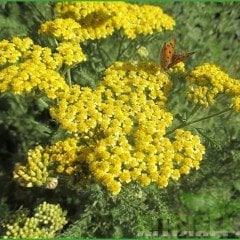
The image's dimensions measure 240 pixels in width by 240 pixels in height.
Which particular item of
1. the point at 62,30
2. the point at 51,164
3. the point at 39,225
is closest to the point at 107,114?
the point at 51,164

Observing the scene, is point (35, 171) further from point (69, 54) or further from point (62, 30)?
point (62, 30)

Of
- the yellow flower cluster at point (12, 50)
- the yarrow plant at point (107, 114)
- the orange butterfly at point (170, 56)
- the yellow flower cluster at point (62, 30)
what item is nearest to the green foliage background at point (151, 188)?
the yarrow plant at point (107, 114)

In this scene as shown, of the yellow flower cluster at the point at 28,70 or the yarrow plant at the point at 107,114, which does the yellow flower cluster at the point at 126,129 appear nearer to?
the yarrow plant at the point at 107,114

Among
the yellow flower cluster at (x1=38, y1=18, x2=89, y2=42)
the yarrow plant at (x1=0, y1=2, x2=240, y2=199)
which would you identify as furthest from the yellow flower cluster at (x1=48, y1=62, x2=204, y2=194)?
the yellow flower cluster at (x1=38, y1=18, x2=89, y2=42)

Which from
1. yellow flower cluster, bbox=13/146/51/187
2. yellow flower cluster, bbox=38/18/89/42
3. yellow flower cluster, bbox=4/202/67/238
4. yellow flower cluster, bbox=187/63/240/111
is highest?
yellow flower cluster, bbox=38/18/89/42

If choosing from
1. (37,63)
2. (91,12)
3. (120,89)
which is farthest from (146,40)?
(37,63)

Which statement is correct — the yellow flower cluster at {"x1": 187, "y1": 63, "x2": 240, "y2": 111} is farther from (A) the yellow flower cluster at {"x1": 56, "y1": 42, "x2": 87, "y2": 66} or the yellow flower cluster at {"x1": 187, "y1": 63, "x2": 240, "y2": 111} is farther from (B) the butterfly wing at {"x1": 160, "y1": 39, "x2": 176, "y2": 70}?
(A) the yellow flower cluster at {"x1": 56, "y1": 42, "x2": 87, "y2": 66}

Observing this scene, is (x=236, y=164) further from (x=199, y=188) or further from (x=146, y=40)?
(x=146, y=40)
